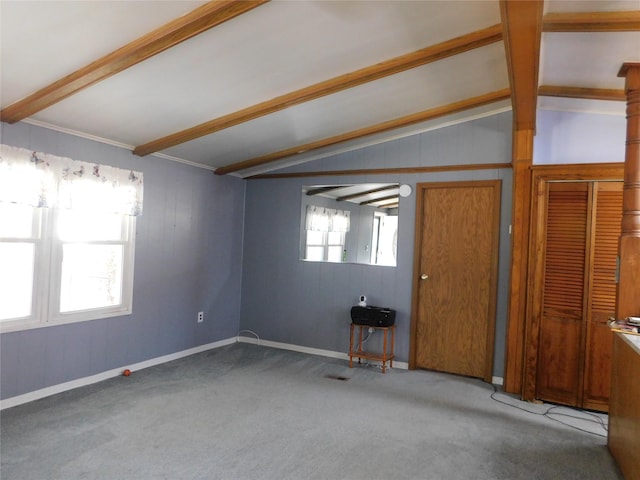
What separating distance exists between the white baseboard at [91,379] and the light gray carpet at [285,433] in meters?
0.08

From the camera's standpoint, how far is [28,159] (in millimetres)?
3232

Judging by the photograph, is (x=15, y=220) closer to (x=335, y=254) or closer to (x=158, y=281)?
(x=158, y=281)

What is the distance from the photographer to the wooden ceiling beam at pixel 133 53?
7.11 ft

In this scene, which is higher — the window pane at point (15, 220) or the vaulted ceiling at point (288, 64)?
the vaulted ceiling at point (288, 64)

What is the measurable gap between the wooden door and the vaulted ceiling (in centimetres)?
90

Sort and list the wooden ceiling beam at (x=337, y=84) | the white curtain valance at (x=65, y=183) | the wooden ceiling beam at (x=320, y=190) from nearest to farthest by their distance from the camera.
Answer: the wooden ceiling beam at (x=337, y=84), the white curtain valance at (x=65, y=183), the wooden ceiling beam at (x=320, y=190)

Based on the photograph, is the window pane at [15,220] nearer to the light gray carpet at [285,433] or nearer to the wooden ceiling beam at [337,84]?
the wooden ceiling beam at [337,84]

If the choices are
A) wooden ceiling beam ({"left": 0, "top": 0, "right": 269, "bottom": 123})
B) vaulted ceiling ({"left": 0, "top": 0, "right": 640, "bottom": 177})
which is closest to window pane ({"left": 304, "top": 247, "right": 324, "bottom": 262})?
vaulted ceiling ({"left": 0, "top": 0, "right": 640, "bottom": 177})

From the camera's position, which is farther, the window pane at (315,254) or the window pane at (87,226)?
the window pane at (315,254)

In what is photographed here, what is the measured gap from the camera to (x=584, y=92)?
3.56m

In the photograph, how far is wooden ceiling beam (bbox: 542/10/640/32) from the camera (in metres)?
2.44

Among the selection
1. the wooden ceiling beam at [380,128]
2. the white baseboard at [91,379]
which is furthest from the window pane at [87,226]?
the wooden ceiling beam at [380,128]

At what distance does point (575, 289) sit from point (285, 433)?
259 cm

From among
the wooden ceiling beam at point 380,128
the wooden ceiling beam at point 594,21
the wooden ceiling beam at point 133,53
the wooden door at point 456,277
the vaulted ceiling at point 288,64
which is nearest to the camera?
the wooden ceiling beam at point 133,53
